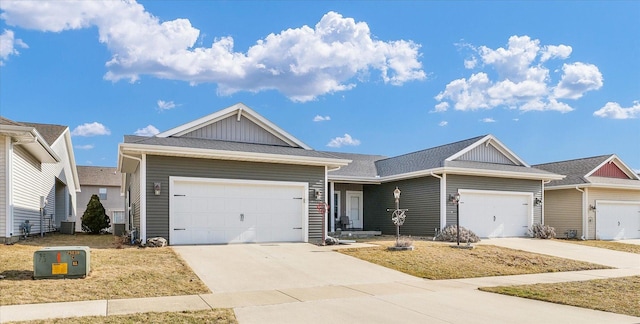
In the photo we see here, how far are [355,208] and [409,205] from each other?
3.61 m

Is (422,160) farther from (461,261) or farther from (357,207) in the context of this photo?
(461,261)

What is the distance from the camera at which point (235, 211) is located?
15664 mm

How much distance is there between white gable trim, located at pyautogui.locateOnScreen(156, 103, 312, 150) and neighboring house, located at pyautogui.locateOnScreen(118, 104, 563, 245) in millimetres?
36

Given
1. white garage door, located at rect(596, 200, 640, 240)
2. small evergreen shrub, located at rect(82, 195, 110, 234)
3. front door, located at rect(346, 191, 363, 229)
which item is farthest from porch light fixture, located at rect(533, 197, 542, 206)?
small evergreen shrub, located at rect(82, 195, 110, 234)

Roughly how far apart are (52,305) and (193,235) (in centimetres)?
726

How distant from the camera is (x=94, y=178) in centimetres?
3941

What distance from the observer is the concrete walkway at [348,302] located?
735cm

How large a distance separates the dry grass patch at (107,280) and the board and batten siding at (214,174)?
221 cm

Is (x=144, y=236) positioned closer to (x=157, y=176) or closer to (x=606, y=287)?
(x=157, y=176)

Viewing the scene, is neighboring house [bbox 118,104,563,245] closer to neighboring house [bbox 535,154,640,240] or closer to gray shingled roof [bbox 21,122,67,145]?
neighboring house [bbox 535,154,640,240]

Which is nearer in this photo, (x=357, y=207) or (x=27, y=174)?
(x=27, y=174)

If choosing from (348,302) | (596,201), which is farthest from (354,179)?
(348,302)

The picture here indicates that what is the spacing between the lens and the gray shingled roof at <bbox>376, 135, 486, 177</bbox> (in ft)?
68.5

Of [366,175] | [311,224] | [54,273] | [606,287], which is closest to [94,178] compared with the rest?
[366,175]
